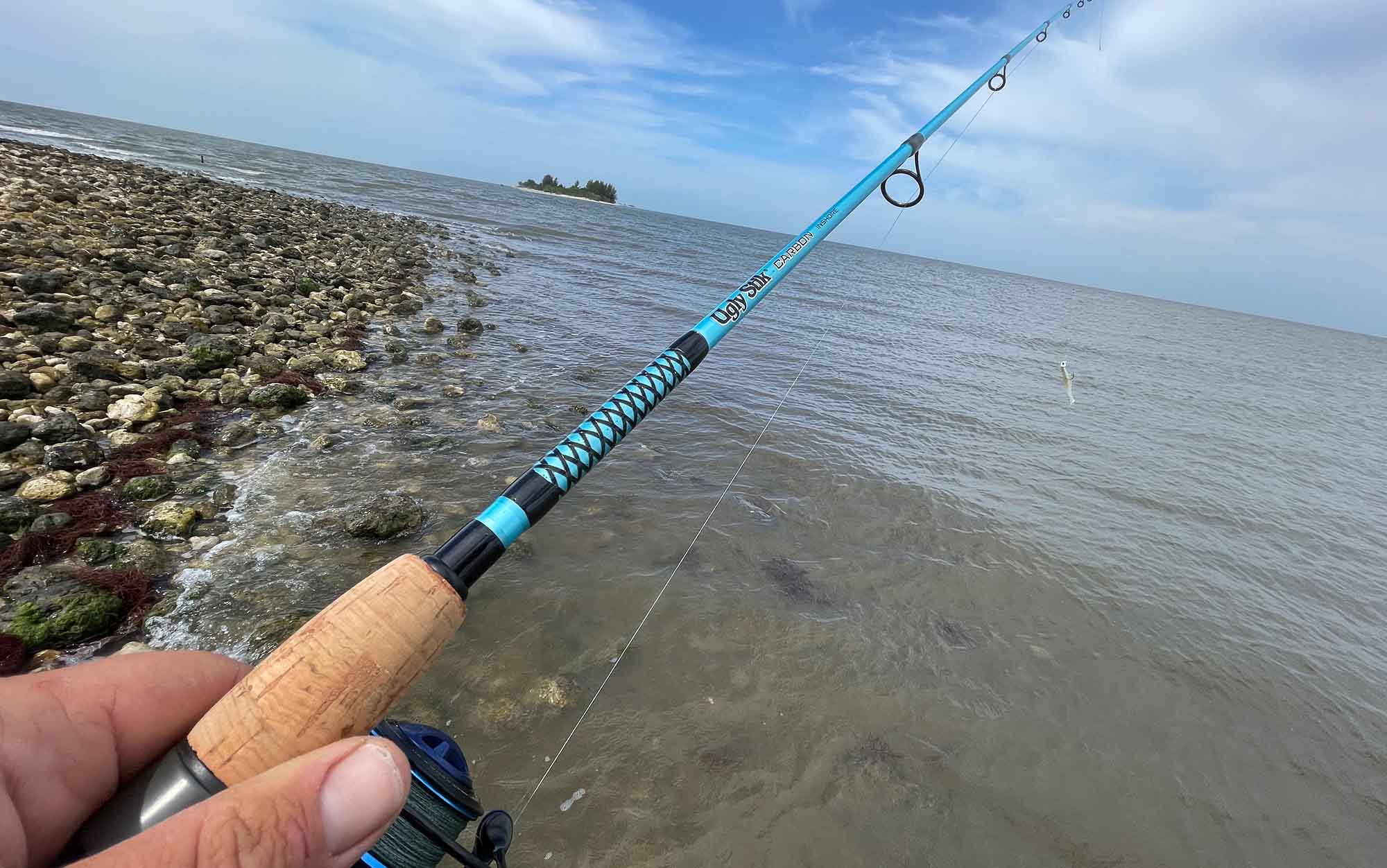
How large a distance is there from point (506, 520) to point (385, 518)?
315 centimetres

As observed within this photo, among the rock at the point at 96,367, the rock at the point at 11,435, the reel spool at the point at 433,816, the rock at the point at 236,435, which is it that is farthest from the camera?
the rock at the point at 96,367

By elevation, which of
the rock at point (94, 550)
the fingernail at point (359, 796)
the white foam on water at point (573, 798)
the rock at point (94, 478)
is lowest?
the white foam on water at point (573, 798)

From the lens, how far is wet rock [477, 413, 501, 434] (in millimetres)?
6055

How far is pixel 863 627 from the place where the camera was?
4.04 metres

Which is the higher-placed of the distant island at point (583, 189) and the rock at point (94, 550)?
the distant island at point (583, 189)

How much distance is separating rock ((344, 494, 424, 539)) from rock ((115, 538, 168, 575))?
3.24ft

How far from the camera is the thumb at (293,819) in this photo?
884mm

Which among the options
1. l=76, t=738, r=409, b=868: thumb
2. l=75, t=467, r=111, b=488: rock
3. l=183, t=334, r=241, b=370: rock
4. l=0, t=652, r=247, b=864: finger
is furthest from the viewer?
l=183, t=334, r=241, b=370: rock

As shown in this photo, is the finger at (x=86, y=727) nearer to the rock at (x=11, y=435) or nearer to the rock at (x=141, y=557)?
the rock at (x=141, y=557)

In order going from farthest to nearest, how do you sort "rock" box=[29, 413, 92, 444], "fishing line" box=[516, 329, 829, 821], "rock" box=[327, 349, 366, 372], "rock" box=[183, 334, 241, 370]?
"rock" box=[327, 349, 366, 372], "rock" box=[183, 334, 241, 370], "rock" box=[29, 413, 92, 444], "fishing line" box=[516, 329, 829, 821]

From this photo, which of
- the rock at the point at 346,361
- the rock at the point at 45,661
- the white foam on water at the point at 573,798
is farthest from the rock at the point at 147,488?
the white foam on water at the point at 573,798

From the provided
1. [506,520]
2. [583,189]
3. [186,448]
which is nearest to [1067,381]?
[506,520]

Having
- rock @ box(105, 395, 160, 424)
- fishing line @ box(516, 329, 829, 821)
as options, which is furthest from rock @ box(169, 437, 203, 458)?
fishing line @ box(516, 329, 829, 821)

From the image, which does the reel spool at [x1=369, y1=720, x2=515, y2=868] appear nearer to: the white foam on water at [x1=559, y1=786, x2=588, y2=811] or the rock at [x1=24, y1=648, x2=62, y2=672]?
the white foam on water at [x1=559, y1=786, x2=588, y2=811]
